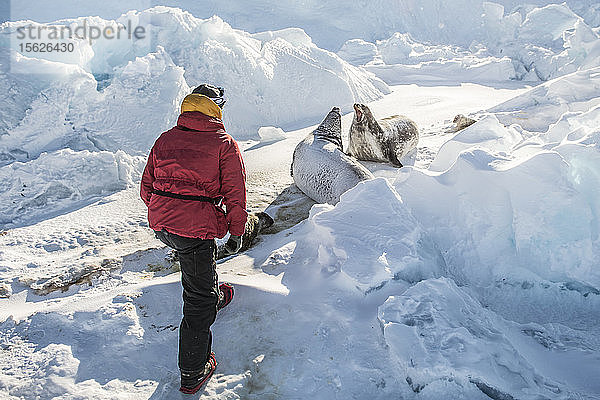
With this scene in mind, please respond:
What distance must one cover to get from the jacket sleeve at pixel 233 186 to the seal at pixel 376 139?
110 inches

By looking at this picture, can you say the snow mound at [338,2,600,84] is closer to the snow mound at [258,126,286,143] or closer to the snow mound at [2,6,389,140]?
the snow mound at [2,6,389,140]

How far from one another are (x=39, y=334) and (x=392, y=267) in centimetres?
161

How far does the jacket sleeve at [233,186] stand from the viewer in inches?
66.1

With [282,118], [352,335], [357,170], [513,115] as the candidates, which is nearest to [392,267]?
[352,335]

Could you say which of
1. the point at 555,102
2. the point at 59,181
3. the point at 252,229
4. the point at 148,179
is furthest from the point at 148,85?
the point at 555,102

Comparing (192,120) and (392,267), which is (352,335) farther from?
(192,120)

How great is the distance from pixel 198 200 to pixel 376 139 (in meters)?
2.96

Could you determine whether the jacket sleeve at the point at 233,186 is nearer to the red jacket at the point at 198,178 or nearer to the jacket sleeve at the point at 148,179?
the red jacket at the point at 198,178

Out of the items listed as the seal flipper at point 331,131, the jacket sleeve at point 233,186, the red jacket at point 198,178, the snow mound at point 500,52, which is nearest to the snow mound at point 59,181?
the seal flipper at point 331,131

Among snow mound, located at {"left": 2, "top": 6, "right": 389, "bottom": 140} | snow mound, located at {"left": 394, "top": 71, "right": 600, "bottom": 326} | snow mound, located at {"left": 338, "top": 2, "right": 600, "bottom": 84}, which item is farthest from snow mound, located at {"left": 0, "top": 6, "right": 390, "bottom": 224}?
snow mound, located at {"left": 338, "top": 2, "right": 600, "bottom": 84}

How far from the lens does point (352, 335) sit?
5.69 ft

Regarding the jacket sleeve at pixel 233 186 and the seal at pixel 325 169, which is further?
the seal at pixel 325 169

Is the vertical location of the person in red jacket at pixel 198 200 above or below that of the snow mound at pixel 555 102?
below

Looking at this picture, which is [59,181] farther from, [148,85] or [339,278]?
[339,278]
